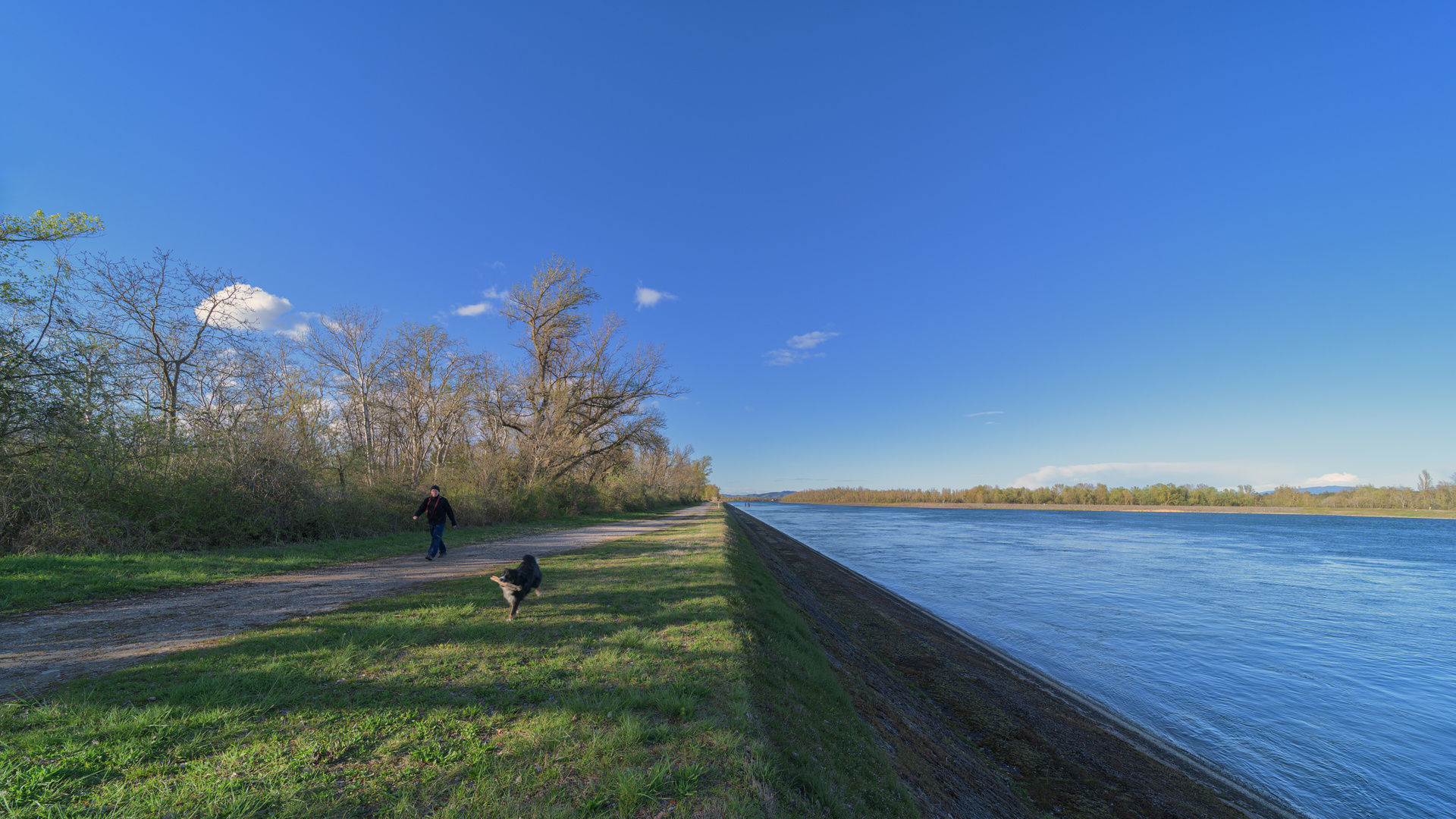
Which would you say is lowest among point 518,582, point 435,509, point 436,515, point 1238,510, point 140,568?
point 1238,510

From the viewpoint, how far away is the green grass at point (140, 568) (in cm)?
692

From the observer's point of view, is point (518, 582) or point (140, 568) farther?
point (140, 568)

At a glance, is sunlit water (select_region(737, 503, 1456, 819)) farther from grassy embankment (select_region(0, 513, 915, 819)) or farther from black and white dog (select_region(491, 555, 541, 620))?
black and white dog (select_region(491, 555, 541, 620))

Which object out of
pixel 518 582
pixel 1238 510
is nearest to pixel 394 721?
pixel 518 582

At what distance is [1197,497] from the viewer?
117 metres

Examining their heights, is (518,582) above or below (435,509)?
below

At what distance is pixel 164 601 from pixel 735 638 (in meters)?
8.09

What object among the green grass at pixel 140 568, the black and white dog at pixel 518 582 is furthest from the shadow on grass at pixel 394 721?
the green grass at pixel 140 568

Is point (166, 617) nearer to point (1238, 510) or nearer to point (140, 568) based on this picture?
point (140, 568)

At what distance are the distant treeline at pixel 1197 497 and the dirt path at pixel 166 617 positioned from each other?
15186cm

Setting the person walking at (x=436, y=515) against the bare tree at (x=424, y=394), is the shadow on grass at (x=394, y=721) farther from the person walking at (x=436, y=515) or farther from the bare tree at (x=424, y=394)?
the bare tree at (x=424, y=394)

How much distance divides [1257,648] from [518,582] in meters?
17.6

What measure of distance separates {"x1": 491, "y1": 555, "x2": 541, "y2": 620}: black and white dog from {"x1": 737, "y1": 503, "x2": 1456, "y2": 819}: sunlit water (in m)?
10.4

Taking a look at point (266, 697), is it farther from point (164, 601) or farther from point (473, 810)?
point (164, 601)
